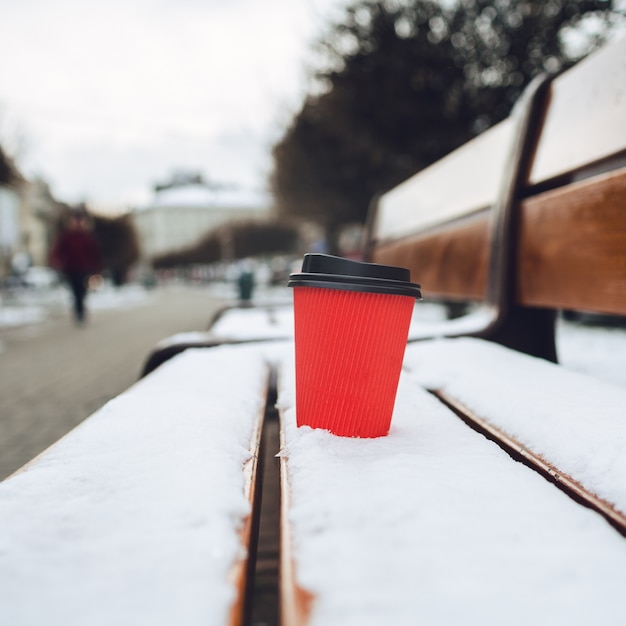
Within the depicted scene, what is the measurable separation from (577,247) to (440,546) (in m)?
0.95

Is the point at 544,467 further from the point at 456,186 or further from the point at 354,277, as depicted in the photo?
the point at 456,186

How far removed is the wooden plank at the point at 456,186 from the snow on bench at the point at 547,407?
722mm

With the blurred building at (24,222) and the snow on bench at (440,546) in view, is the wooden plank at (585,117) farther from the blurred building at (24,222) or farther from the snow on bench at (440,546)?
the blurred building at (24,222)

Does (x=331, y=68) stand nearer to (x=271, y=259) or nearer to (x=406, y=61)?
(x=406, y=61)

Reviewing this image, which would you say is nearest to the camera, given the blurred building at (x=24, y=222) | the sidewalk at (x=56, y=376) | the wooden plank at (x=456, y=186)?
the wooden plank at (x=456, y=186)

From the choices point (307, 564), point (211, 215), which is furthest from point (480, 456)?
point (211, 215)

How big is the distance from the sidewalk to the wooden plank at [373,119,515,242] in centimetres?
185

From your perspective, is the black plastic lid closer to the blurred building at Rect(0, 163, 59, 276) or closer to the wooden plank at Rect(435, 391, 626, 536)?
the wooden plank at Rect(435, 391, 626, 536)

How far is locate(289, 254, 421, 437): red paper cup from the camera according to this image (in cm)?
72

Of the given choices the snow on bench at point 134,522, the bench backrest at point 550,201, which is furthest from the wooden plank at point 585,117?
the snow on bench at point 134,522

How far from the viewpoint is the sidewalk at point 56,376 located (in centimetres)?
247

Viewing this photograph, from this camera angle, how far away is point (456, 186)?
6.95 ft

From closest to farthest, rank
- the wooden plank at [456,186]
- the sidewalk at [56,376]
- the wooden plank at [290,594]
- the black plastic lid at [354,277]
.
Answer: the wooden plank at [290,594] → the black plastic lid at [354,277] → the wooden plank at [456,186] → the sidewalk at [56,376]

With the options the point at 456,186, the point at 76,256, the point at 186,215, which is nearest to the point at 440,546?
the point at 456,186
